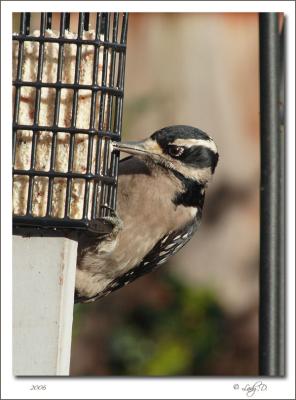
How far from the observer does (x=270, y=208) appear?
3.86m

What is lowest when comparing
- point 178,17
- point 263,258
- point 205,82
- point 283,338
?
point 283,338

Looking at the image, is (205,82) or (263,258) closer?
(263,258)

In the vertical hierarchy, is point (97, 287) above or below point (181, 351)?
above

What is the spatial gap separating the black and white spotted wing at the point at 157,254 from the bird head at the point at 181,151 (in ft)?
1.09

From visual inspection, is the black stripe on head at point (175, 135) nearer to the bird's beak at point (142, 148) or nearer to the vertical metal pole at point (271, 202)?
the bird's beak at point (142, 148)

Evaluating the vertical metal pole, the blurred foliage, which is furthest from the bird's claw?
the blurred foliage

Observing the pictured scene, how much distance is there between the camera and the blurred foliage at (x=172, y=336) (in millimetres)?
8023

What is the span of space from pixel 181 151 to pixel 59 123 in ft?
2.71

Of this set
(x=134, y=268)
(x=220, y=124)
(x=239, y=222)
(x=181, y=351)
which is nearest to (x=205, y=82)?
(x=220, y=124)

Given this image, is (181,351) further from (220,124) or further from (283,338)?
(283,338)

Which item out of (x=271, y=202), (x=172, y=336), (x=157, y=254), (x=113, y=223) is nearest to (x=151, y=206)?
(x=157, y=254)

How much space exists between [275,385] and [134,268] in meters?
1.10

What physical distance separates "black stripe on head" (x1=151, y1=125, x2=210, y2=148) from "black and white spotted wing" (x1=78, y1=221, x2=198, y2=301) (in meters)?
0.52

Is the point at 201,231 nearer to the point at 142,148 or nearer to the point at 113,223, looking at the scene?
the point at 142,148
